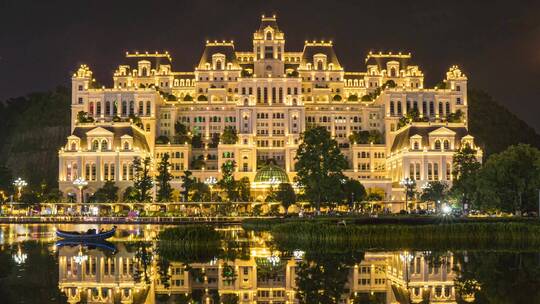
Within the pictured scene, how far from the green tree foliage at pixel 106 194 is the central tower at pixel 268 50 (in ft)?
180

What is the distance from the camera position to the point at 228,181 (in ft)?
457

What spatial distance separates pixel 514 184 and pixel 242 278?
5220 cm

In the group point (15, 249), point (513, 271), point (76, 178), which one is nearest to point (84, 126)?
point (76, 178)

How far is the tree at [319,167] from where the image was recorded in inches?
3905

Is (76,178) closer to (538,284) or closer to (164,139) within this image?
(164,139)

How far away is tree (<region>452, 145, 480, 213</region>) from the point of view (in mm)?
102062

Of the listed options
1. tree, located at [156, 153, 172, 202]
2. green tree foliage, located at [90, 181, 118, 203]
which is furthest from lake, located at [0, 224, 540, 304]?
green tree foliage, located at [90, 181, 118, 203]

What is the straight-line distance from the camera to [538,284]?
3603 cm

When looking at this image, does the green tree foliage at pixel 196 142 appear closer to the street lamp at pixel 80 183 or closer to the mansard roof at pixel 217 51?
the street lamp at pixel 80 183

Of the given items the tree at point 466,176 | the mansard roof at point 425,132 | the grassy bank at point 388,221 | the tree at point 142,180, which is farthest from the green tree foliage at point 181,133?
the grassy bank at point 388,221

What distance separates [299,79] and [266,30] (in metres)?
20.1

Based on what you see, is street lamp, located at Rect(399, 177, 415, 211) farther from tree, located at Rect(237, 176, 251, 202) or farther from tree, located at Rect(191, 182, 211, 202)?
tree, located at Rect(191, 182, 211, 202)

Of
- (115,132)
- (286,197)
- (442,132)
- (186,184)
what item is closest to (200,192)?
(186,184)

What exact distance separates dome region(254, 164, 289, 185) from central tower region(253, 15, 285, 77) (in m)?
40.6
